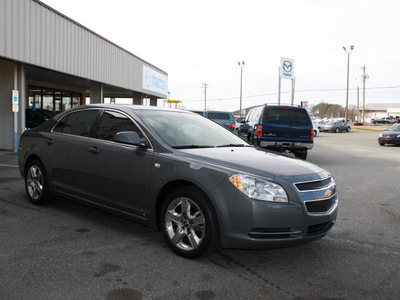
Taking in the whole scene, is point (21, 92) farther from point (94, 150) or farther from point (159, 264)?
point (159, 264)

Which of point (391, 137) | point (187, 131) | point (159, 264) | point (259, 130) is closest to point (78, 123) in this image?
point (187, 131)

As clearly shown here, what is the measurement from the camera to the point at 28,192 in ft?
18.4

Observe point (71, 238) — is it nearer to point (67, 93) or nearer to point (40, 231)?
point (40, 231)

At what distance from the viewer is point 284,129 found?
11.5 m

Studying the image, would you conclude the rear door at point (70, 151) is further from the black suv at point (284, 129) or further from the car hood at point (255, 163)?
the black suv at point (284, 129)

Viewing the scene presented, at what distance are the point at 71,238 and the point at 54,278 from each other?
103cm

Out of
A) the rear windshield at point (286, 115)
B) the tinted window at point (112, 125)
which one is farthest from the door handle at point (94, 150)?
the rear windshield at point (286, 115)

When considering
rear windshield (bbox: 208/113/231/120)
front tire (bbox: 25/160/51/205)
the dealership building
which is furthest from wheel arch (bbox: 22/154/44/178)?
rear windshield (bbox: 208/113/231/120)

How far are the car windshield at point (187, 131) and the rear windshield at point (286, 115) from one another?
6815 mm

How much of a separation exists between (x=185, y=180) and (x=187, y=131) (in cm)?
104

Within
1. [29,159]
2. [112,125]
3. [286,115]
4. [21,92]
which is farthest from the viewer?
[21,92]

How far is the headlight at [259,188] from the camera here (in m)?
3.29

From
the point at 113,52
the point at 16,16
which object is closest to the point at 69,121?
the point at 16,16

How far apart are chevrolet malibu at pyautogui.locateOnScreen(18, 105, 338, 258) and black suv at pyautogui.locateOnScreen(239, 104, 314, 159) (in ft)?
21.6
